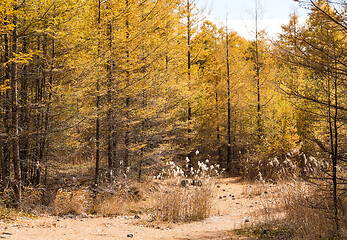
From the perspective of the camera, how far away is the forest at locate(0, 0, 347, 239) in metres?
4.92

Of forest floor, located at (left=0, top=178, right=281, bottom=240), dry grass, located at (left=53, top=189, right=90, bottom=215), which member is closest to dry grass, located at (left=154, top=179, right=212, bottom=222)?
forest floor, located at (left=0, top=178, right=281, bottom=240)

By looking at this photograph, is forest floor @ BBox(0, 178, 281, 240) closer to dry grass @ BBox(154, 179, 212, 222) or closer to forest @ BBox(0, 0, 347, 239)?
dry grass @ BBox(154, 179, 212, 222)

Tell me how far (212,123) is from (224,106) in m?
1.19

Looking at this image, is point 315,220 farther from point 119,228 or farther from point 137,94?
point 137,94

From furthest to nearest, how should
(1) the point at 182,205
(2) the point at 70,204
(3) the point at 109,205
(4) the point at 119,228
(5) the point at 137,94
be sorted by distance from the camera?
(5) the point at 137,94
(3) the point at 109,205
(2) the point at 70,204
(1) the point at 182,205
(4) the point at 119,228

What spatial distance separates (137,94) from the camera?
1037 cm

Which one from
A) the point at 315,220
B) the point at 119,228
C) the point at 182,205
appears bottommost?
the point at 119,228

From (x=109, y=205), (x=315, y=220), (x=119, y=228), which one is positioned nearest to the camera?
(x=315, y=220)

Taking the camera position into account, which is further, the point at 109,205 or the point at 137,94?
the point at 137,94

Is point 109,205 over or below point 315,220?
below

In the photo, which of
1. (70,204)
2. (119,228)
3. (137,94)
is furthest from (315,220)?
(137,94)

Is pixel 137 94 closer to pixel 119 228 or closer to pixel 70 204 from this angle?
pixel 70 204

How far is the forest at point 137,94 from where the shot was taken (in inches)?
194

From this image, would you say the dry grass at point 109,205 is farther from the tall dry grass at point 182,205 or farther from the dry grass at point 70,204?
the tall dry grass at point 182,205
